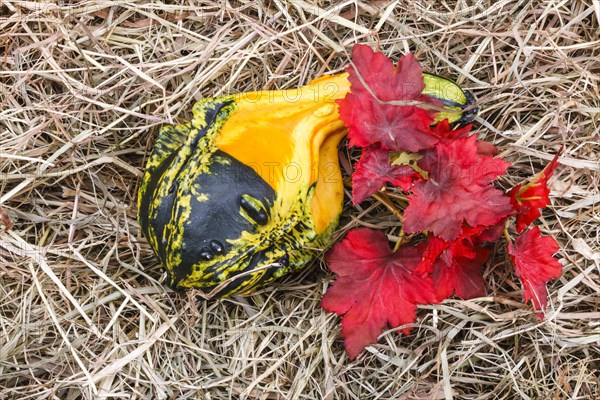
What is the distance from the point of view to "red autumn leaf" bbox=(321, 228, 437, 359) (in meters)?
2.08

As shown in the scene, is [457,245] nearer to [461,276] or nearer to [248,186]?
[461,276]

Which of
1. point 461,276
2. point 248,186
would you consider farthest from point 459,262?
point 248,186

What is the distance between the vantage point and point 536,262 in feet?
6.68

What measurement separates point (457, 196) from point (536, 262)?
0.38 metres

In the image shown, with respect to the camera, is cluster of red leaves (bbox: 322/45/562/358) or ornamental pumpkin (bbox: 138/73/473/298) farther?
ornamental pumpkin (bbox: 138/73/473/298)

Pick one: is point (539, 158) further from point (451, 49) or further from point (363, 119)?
point (363, 119)

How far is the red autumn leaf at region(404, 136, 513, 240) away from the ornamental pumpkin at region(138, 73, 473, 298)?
0.65 ft

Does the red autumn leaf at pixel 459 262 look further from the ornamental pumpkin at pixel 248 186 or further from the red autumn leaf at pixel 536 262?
the ornamental pumpkin at pixel 248 186

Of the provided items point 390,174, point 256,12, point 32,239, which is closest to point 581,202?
point 390,174

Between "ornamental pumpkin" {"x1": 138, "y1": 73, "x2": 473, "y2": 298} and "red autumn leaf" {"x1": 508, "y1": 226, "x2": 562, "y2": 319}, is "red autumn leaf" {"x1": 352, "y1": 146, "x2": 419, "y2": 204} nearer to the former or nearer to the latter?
"ornamental pumpkin" {"x1": 138, "y1": 73, "x2": 473, "y2": 298}

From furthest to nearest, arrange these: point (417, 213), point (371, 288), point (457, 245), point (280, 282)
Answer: point (280, 282), point (371, 288), point (457, 245), point (417, 213)

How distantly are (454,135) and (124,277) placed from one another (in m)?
1.23

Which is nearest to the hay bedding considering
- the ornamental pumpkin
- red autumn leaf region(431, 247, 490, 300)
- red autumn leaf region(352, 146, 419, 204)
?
red autumn leaf region(431, 247, 490, 300)

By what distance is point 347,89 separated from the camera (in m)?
2.20
